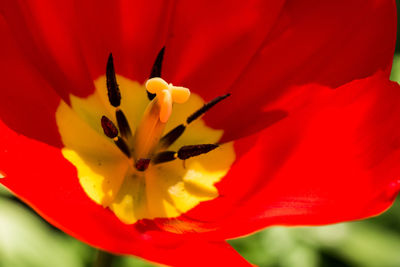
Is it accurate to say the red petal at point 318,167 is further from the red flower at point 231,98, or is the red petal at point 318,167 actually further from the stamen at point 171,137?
Answer: the stamen at point 171,137

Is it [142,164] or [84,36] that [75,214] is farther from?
[84,36]

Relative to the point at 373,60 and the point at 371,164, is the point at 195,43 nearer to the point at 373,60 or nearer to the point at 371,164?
the point at 373,60

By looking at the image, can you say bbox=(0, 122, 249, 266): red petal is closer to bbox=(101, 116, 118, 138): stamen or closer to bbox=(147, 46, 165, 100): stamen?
bbox=(101, 116, 118, 138): stamen

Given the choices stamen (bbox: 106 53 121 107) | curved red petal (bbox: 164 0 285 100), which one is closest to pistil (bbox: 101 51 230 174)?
stamen (bbox: 106 53 121 107)

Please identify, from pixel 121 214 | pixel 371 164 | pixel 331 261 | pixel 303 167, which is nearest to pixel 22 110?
pixel 121 214

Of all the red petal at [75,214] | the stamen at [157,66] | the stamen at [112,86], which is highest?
the stamen at [157,66]

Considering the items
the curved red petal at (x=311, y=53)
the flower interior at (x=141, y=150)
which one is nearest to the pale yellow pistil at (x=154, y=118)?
the flower interior at (x=141, y=150)
